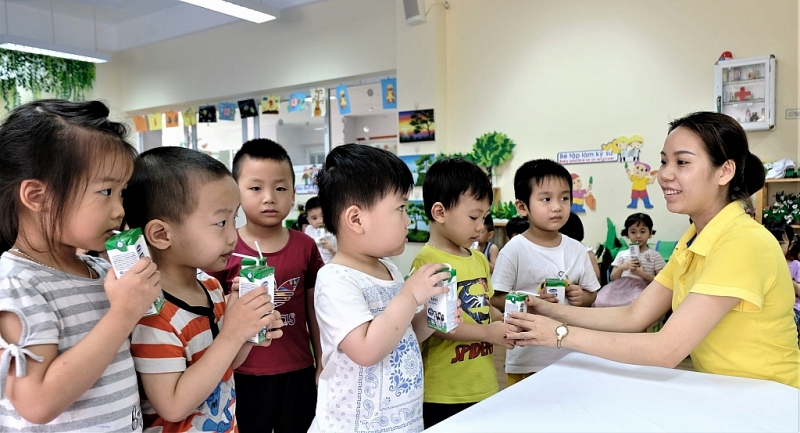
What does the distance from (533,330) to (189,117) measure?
7.19 m

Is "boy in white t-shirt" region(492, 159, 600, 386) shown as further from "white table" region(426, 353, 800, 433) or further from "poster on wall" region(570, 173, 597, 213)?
"poster on wall" region(570, 173, 597, 213)

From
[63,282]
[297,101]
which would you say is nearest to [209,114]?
[297,101]

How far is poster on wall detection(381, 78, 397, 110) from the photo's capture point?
575 centimetres

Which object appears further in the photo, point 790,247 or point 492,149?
point 492,149

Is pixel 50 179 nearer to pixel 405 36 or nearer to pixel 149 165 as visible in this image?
pixel 149 165

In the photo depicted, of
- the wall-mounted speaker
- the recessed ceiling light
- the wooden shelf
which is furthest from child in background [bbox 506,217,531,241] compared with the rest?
Answer: the recessed ceiling light

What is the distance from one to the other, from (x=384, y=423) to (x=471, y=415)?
241 mm

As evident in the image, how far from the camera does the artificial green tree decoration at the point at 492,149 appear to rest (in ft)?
16.8

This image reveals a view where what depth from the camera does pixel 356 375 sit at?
121 centimetres

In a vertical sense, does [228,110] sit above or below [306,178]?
above

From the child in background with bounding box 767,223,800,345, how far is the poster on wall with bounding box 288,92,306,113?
4.88 m

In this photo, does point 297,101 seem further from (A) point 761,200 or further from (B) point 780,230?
(B) point 780,230

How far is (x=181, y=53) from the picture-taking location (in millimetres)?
7277

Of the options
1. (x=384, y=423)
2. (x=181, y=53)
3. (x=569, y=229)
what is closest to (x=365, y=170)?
(x=384, y=423)
